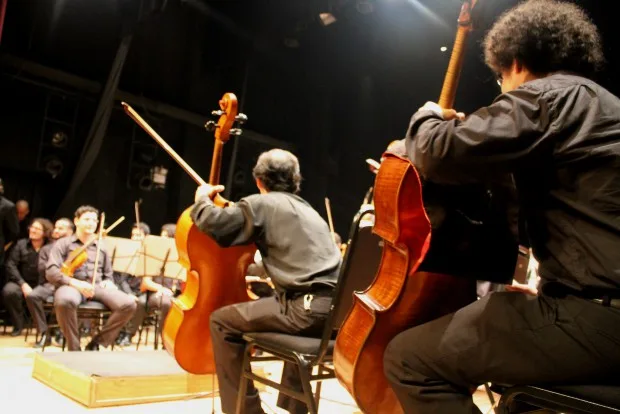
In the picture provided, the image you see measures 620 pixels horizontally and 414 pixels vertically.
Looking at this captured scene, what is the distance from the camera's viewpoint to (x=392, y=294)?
1570 mm

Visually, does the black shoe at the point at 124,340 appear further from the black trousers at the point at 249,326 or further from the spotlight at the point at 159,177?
the black trousers at the point at 249,326

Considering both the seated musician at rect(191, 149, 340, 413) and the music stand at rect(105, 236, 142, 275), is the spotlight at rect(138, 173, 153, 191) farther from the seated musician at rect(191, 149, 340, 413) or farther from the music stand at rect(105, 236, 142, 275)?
the seated musician at rect(191, 149, 340, 413)

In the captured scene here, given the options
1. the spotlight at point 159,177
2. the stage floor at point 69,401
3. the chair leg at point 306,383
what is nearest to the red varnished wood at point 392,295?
the chair leg at point 306,383

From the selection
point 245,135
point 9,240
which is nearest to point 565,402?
point 9,240

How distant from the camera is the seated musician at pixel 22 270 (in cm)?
573

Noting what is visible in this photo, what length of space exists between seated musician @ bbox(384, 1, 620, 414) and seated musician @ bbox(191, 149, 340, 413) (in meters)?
0.97

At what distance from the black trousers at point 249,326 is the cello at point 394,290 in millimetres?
621

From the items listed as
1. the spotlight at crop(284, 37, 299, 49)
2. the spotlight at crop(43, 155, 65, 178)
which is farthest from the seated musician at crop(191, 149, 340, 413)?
the spotlight at crop(284, 37, 299, 49)

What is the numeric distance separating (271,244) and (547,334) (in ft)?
4.90

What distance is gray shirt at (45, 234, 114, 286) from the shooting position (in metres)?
4.55

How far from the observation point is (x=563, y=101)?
3.92ft

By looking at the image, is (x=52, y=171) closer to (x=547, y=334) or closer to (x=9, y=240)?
(x=9, y=240)

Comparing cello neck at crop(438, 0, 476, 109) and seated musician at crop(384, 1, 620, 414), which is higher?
cello neck at crop(438, 0, 476, 109)

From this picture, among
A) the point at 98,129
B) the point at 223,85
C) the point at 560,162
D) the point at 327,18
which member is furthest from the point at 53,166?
the point at 560,162
